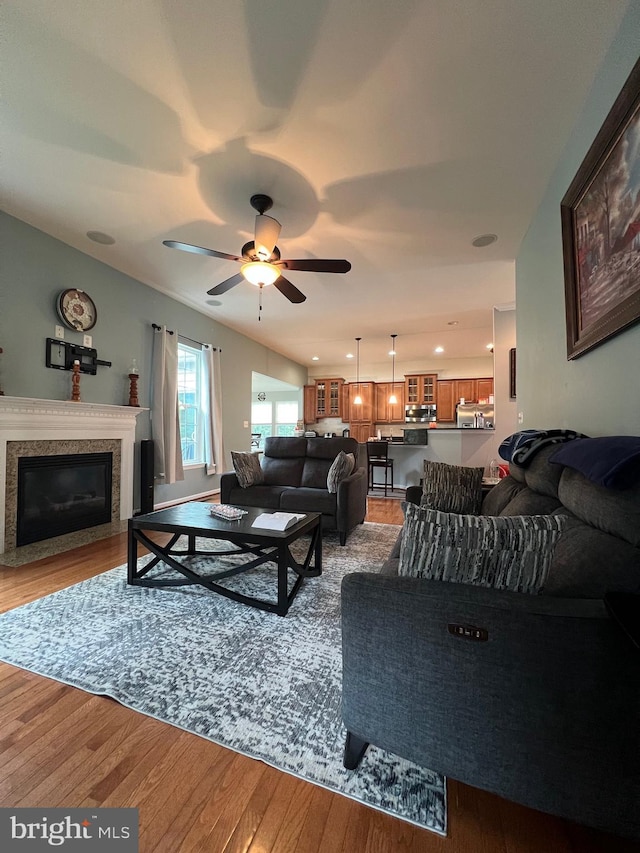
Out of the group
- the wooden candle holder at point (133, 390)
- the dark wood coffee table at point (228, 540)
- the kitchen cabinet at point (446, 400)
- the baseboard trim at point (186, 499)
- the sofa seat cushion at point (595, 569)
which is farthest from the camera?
the kitchen cabinet at point (446, 400)

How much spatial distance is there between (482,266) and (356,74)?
2.58m

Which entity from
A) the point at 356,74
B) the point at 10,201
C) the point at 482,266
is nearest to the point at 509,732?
the point at 356,74

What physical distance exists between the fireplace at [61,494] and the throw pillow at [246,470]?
1.49 m

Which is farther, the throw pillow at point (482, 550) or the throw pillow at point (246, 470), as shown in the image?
the throw pillow at point (246, 470)

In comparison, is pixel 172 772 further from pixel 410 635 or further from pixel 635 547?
pixel 635 547

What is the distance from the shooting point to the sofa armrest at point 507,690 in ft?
2.44

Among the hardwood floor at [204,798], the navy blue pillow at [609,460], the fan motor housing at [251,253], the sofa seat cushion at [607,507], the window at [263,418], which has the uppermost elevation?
the fan motor housing at [251,253]

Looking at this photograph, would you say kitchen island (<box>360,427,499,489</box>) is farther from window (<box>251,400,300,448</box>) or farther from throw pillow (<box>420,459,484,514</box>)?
window (<box>251,400,300,448</box>)

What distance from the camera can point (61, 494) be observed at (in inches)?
133

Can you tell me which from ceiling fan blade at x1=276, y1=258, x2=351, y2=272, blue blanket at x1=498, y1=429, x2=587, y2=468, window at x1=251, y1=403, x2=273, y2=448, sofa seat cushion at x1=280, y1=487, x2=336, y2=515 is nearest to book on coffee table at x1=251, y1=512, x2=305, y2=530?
sofa seat cushion at x1=280, y1=487, x2=336, y2=515

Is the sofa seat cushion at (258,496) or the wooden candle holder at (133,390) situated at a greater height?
the wooden candle holder at (133,390)

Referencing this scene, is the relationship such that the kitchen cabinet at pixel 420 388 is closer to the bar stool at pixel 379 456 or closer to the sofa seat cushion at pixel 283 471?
the bar stool at pixel 379 456

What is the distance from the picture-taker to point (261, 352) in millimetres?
6973

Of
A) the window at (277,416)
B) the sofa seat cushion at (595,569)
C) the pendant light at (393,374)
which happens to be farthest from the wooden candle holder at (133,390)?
the window at (277,416)
